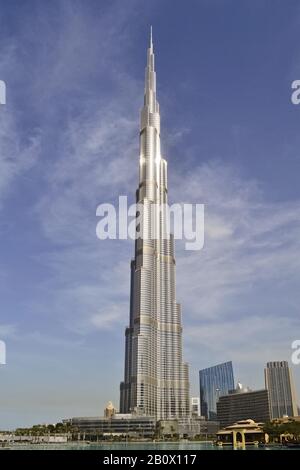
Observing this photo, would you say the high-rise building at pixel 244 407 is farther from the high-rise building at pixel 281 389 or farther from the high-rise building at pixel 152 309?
the high-rise building at pixel 281 389

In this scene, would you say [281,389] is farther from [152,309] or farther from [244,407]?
[152,309]

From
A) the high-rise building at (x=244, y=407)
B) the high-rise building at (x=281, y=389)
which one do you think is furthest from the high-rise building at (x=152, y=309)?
the high-rise building at (x=281, y=389)

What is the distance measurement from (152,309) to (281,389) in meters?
51.7

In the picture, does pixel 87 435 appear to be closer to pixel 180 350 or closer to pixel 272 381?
pixel 180 350

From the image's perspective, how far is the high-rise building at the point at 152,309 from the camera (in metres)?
139

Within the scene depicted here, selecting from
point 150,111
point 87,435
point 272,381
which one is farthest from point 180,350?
point 150,111

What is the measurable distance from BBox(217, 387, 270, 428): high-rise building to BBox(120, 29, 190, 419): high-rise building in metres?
11.6

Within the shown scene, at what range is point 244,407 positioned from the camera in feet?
438

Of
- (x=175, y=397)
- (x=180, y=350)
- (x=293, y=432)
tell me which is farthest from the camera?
(x=180, y=350)

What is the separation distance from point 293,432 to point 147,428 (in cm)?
6104

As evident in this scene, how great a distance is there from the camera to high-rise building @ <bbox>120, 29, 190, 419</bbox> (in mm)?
139375

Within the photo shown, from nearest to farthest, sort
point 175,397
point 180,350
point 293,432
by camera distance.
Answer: point 293,432, point 175,397, point 180,350
